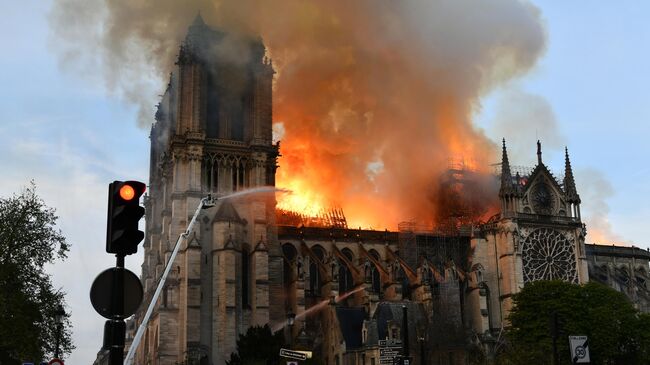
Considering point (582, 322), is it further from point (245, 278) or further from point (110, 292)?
point (110, 292)

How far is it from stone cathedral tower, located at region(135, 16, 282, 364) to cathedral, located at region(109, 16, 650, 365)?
4.7 inches

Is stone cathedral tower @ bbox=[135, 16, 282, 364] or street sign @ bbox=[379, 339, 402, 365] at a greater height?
Result: stone cathedral tower @ bbox=[135, 16, 282, 364]

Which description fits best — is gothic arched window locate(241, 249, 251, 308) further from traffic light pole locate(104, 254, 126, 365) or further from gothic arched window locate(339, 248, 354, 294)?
traffic light pole locate(104, 254, 126, 365)

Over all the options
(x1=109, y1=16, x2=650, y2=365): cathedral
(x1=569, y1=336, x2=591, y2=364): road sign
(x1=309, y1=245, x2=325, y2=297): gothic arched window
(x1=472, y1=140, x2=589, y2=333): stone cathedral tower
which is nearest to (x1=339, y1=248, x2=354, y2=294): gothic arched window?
(x1=109, y1=16, x2=650, y2=365): cathedral

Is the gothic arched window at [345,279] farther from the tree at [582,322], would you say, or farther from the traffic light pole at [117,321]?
the traffic light pole at [117,321]

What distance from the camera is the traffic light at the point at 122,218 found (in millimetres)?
11188

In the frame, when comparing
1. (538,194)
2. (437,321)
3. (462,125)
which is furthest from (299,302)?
(462,125)

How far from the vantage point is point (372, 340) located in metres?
65.8

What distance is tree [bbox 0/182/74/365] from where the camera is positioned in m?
40.7

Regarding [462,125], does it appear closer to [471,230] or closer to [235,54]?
[471,230]

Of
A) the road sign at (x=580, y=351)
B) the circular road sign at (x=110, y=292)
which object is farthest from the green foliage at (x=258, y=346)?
the circular road sign at (x=110, y=292)

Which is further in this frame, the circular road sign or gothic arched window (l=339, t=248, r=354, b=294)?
gothic arched window (l=339, t=248, r=354, b=294)

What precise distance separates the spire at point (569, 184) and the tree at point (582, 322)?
15381 millimetres

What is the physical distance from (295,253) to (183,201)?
13.6 meters
